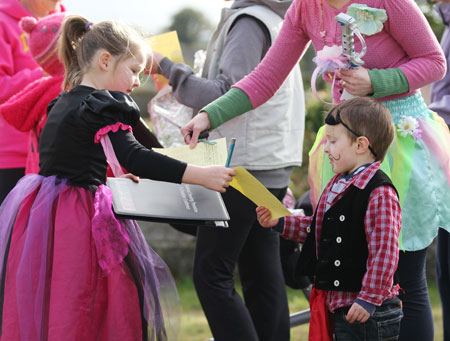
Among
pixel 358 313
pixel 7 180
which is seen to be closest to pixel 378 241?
pixel 358 313

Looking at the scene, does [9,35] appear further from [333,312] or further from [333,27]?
[333,312]

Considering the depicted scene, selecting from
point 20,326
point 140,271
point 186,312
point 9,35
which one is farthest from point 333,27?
point 186,312

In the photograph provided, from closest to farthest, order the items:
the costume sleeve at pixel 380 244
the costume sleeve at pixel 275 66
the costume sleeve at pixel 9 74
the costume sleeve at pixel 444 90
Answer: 1. the costume sleeve at pixel 380 244
2. the costume sleeve at pixel 275 66
3. the costume sleeve at pixel 444 90
4. the costume sleeve at pixel 9 74

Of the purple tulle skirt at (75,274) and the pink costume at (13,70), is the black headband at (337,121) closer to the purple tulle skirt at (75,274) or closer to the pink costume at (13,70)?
the purple tulle skirt at (75,274)

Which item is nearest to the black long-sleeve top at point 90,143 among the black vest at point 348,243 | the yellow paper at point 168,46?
the black vest at point 348,243

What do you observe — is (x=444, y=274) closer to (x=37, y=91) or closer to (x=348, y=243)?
(x=348, y=243)

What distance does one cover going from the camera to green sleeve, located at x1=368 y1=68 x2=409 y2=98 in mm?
2121

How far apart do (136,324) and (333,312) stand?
0.65 metres

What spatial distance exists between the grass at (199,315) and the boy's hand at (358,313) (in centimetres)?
183

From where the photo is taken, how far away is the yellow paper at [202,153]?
226 centimetres

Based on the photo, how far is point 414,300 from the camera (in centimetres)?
225

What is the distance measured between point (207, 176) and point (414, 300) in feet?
2.69

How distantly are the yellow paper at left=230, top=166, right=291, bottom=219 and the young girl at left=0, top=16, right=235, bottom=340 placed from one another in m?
0.06

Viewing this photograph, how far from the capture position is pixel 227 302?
2730mm
